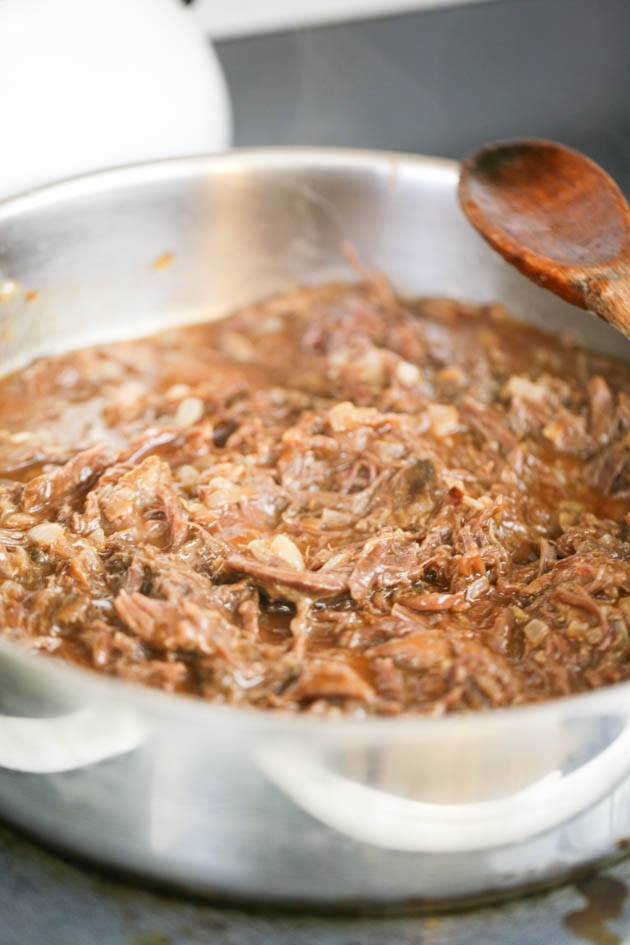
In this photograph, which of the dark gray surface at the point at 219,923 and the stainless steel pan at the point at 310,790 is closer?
the stainless steel pan at the point at 310,790

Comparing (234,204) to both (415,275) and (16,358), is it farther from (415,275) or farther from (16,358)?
(16,358)

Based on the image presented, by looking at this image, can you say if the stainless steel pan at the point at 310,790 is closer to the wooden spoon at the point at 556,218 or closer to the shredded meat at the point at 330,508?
the shredded meat at the point at 330,508

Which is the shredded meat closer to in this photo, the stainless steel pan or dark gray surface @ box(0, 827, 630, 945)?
the stainless steel pan

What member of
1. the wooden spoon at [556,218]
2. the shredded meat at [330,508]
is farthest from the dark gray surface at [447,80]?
the wooden spoon at [556,218]

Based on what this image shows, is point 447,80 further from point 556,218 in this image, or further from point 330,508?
point 330,508

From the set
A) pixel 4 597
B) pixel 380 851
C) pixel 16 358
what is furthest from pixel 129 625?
pixel 16 358

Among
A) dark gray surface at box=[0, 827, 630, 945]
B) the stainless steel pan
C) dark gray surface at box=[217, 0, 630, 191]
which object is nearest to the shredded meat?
the stainless steel pan
